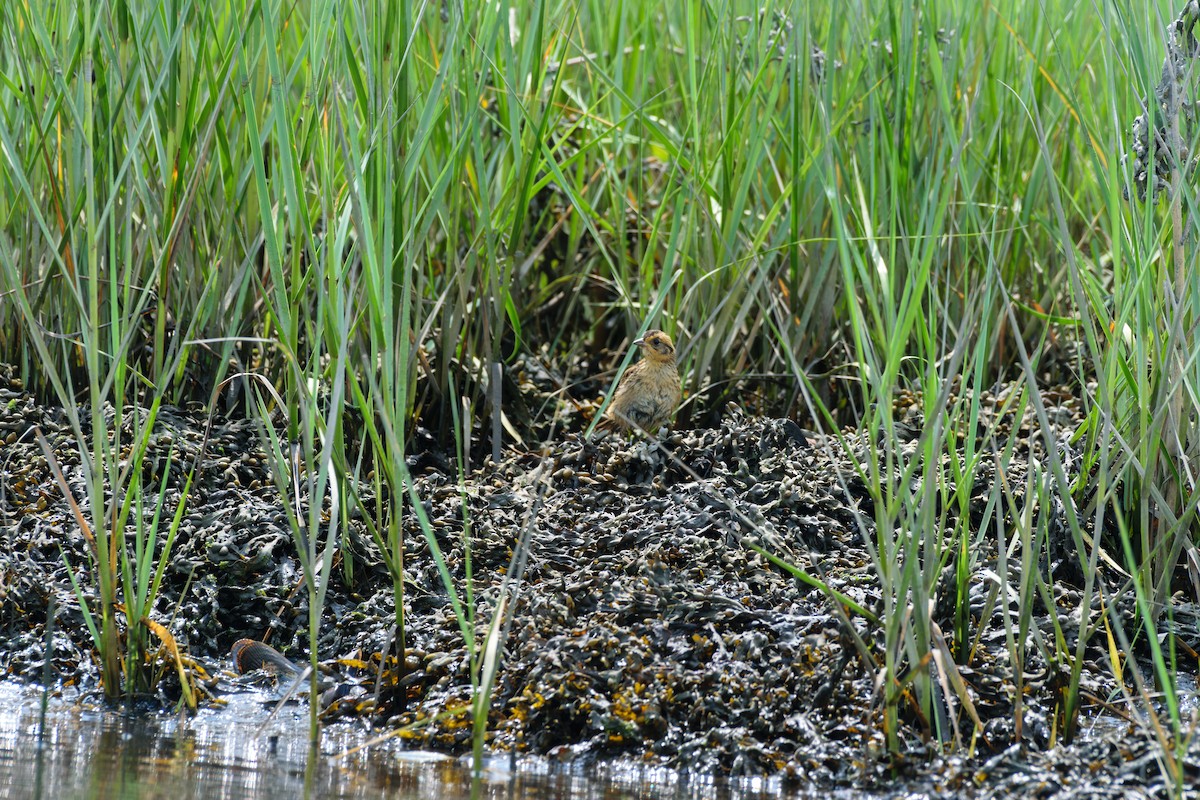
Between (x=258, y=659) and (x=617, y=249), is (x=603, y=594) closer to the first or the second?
(x=258, y=659)

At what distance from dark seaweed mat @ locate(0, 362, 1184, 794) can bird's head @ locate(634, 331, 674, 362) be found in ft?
0.98

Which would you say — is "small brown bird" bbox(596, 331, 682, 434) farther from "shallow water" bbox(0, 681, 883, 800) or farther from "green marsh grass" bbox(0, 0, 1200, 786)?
"shallow water" bbox(0, 681, 883, 800)

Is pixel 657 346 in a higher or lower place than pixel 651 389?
higher

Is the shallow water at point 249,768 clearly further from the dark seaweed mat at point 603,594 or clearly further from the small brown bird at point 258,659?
the small brown bird at point 258,659

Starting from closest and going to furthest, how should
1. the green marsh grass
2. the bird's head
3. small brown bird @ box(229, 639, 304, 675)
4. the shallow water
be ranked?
1. the shallow water
2. the green marsh grass
3. small brown bird @ box(229, 639, 304, 675)
4. the bird's head

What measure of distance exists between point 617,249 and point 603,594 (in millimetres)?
1951

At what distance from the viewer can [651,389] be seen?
180 inches

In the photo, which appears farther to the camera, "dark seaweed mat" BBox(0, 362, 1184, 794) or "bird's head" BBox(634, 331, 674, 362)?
"bird's head" BBox(634, 331, 674, 362)

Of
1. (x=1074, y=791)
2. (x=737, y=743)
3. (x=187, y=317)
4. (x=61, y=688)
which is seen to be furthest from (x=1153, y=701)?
(x=187, y=317)

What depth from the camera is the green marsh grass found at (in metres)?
2.95

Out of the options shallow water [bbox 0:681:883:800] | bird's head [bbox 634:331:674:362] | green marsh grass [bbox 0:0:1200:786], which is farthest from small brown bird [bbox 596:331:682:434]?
shallow water [bbox 0:681:883:800]

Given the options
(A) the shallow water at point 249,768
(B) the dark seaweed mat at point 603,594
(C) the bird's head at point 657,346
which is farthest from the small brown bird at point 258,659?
(C) the bird's head at point 657,346

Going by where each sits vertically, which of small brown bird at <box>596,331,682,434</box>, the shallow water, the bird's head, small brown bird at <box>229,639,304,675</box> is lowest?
the shallow water

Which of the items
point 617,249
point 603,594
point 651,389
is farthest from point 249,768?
point 617,249
